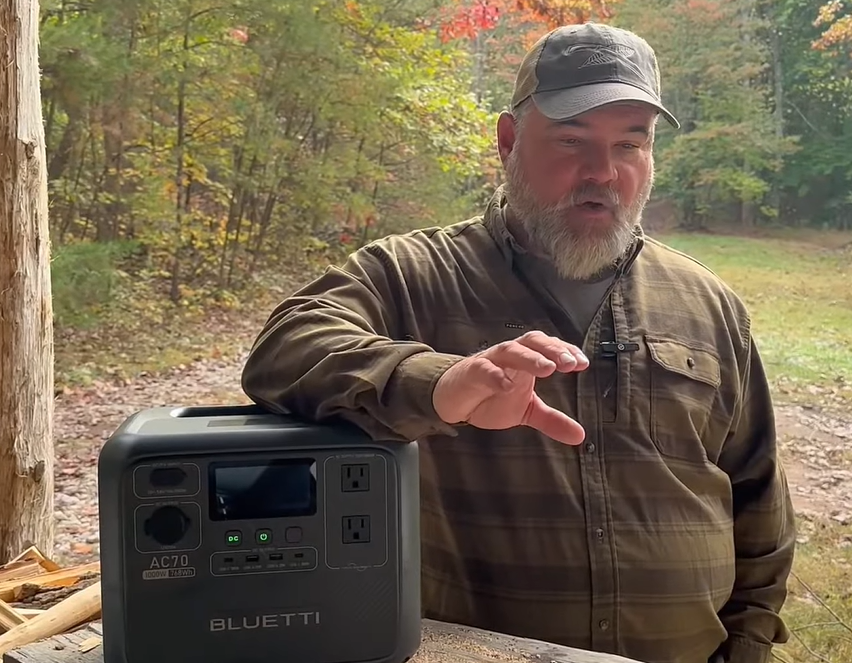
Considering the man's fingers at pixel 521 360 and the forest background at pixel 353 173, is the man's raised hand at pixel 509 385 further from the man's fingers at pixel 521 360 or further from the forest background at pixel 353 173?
the forest background at pixel 353 173

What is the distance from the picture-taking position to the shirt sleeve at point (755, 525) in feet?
4.20

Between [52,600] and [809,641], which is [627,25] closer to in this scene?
[809,641]

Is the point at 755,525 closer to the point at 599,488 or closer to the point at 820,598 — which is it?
the point at 599,488

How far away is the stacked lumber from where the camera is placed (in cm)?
131

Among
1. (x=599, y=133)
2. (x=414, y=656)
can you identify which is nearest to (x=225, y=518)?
(x=414, y=656)

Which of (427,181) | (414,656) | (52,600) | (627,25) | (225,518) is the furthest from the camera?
(427,181)

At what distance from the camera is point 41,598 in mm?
1545

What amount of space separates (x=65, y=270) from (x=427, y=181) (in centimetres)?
99

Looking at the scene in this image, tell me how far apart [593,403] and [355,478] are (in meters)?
0.50

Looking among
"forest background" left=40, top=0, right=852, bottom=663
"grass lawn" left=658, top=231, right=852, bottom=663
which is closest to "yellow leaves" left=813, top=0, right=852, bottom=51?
"forest background" left=40, top=0, right=852, bottom=663

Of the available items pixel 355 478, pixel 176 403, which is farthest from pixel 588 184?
pixel 176 403

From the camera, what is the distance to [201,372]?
2.29 m

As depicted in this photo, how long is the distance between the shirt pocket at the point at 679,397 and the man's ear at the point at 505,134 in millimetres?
358

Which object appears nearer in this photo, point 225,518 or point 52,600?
point 225,518
